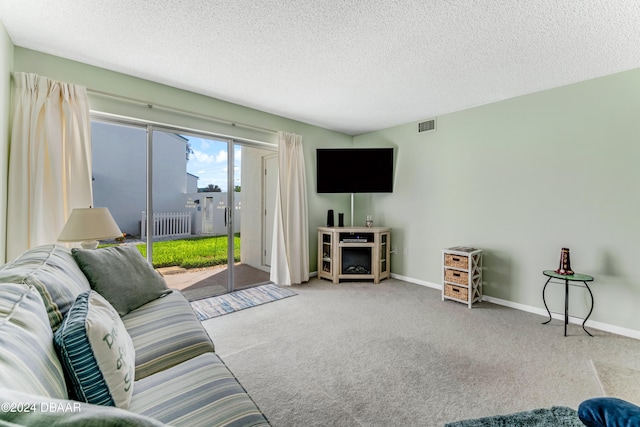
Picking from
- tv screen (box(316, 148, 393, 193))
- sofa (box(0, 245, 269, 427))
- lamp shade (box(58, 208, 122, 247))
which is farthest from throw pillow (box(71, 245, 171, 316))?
tv screen (box(316, 148, 393, 193))

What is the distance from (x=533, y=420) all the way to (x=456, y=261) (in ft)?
6.48

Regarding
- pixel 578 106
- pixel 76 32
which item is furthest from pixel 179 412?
pixel 578 106

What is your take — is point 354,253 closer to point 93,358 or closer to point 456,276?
point 456,276

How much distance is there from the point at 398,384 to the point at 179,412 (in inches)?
55.9

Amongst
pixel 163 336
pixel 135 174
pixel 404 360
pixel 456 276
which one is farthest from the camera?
pixel 456 276

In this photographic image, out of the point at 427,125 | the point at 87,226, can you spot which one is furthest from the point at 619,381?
the point at 87,226

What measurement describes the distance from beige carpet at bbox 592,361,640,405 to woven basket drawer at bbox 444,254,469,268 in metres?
1.33

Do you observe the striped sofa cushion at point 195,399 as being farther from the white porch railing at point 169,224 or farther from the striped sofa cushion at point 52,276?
the white porch railing at point 169,224

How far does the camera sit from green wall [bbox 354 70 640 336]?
2574 mm

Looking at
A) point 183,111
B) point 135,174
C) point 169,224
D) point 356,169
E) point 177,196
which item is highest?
point 183,111

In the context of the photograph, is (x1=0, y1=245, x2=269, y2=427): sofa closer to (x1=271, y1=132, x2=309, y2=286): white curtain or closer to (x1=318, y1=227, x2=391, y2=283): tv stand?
(x1=271, y1=132, x2=309, y2=286): white curtain

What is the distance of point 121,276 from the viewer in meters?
1.76

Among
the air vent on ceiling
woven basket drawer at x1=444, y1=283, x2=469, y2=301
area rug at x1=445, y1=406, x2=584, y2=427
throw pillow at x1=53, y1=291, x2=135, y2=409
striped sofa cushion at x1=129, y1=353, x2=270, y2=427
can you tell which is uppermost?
the air vent on ceiling

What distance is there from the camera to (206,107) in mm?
3336
